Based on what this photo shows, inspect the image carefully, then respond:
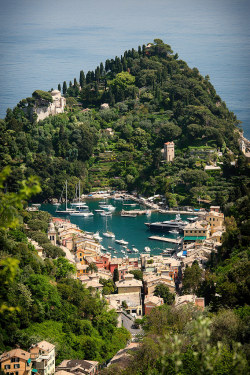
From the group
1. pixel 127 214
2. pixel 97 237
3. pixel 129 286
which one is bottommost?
pixel 129 286

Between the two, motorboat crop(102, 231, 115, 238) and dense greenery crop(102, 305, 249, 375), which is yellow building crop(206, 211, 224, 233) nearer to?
motorboat crop(102, 231, 115, 238)

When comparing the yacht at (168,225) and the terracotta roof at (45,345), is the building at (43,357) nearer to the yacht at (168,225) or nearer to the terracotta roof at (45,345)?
the terracotta roof at (45,345)

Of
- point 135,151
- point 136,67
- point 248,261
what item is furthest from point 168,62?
point 248,261

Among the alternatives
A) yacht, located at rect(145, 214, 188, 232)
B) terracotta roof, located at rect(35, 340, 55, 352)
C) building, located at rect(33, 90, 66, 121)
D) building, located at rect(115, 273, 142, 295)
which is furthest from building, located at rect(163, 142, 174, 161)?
terracotta roof, located at rect(35, 340, 55, 352)

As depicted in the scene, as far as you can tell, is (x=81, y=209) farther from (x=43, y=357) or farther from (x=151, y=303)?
(x=43, y=357)

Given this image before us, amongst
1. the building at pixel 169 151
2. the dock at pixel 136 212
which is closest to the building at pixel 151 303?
the dock at pixel 136 212

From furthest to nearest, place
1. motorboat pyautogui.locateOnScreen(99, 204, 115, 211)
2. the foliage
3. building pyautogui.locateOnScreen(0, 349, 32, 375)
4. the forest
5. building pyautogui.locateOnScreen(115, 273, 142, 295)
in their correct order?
motorboat pyautogui.locateOnScreen(99, 204, 115, 211) < building pyautogui.locateOnScreen(115, 273, 142, 295) < the foliage < the forest < building pyautogui.locateOnScreen(0, 349, 32, 375)

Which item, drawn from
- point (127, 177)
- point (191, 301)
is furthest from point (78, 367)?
point (127, 177)
